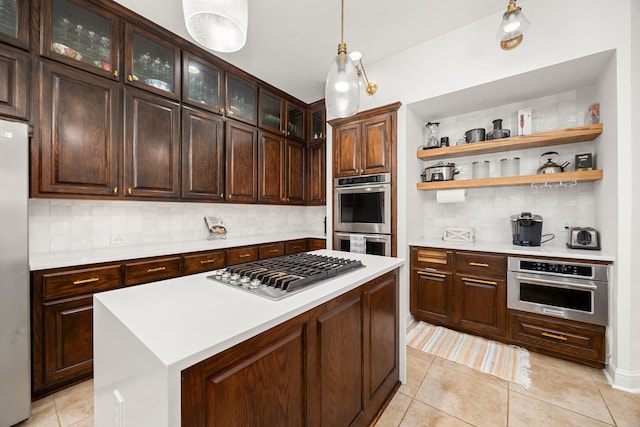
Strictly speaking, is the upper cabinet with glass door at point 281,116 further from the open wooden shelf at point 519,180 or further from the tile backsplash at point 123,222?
the open wooden shelf at point 519,180

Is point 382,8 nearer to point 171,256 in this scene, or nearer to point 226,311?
point 226,311

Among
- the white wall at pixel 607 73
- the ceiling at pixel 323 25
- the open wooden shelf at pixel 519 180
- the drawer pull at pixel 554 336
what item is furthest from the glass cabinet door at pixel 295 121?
the drawer pull at pixel 554 336

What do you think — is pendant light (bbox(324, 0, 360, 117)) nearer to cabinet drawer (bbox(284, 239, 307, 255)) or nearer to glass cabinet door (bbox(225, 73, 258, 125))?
glass cabinet door (bbox(225, 73, 258, 125))

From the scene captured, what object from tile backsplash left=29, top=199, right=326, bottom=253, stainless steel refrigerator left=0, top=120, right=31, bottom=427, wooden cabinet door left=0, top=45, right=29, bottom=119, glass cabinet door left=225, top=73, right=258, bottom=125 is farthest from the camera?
glass cabinet door left=225, top=73, right=258, bottom=125

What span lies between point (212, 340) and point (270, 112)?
3259 mm

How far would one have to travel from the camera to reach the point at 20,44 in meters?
1.71

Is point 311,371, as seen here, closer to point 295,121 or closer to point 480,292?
point 480,292

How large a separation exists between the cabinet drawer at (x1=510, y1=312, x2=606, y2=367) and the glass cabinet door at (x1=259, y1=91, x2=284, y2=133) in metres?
3.31

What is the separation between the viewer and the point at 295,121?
150 inches

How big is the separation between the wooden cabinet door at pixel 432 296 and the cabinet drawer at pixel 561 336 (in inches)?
21.1

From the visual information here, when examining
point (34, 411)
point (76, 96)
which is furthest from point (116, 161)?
point (34, 411)

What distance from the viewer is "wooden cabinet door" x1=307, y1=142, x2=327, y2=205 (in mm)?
3734

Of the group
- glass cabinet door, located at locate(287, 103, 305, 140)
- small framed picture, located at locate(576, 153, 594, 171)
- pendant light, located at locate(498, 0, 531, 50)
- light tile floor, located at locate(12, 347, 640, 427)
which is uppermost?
glass cabinet door, located at locate(287, 103, 305, 140)

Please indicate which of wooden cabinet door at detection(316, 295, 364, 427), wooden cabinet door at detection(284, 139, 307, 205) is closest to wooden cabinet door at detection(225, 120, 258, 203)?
wooden cabinet door at detection(284, 139, 307, 205)
